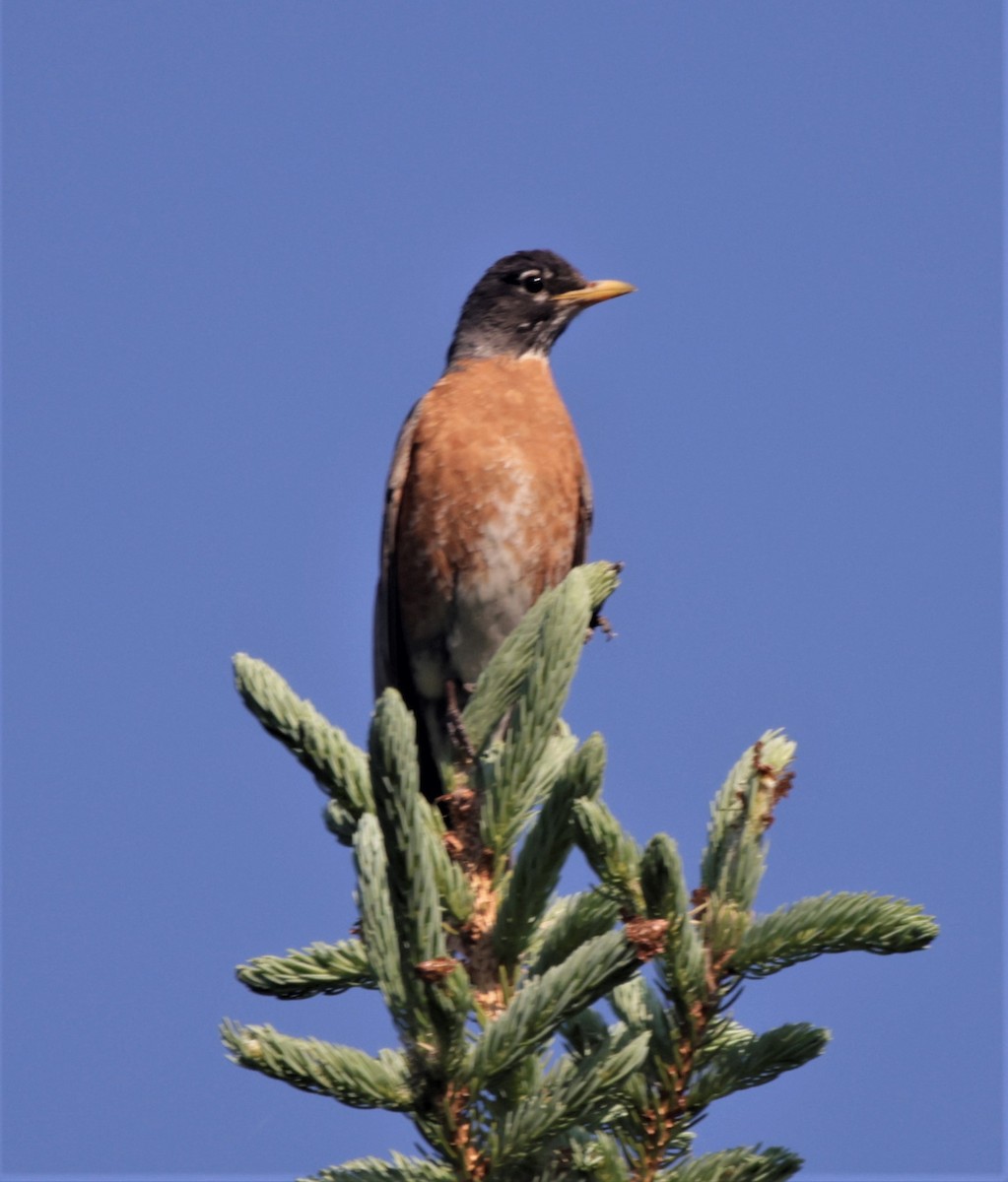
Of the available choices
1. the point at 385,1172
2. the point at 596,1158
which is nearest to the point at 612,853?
the point at 596,1158

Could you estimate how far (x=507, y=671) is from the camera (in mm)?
3389

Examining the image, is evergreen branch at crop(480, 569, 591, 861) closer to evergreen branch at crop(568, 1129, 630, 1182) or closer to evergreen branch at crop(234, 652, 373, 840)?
evergreen branch at crop(234, 652, 373, 840)

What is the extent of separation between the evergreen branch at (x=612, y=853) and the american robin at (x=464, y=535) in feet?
9.83

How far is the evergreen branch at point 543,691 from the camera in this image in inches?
113

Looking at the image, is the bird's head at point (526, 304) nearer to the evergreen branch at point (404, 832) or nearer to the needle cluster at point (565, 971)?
the needle cluster at point (565, 971)

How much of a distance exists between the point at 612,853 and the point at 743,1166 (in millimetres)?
→ 550

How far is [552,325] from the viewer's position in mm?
7531

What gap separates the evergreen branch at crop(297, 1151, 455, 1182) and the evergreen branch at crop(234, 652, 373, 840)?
746 mm

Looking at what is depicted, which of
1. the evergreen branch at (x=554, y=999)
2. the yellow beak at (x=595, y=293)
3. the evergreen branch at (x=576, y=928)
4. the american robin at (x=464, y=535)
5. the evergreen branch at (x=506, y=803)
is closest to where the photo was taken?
the evergreen branch at (x=554, y=999)

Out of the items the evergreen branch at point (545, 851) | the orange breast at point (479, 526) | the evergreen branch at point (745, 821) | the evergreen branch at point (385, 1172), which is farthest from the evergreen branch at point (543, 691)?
the orange breast at point (479, 526)

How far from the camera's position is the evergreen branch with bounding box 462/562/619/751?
3314 millimetres

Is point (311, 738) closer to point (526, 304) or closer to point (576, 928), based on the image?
point (576, 928)

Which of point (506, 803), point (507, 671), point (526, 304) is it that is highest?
point (526, 304)

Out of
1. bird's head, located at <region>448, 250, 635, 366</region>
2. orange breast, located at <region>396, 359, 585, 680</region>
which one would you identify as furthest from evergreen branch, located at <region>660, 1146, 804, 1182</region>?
bird's head, located at <region>448, 250, 635, 366</region>
